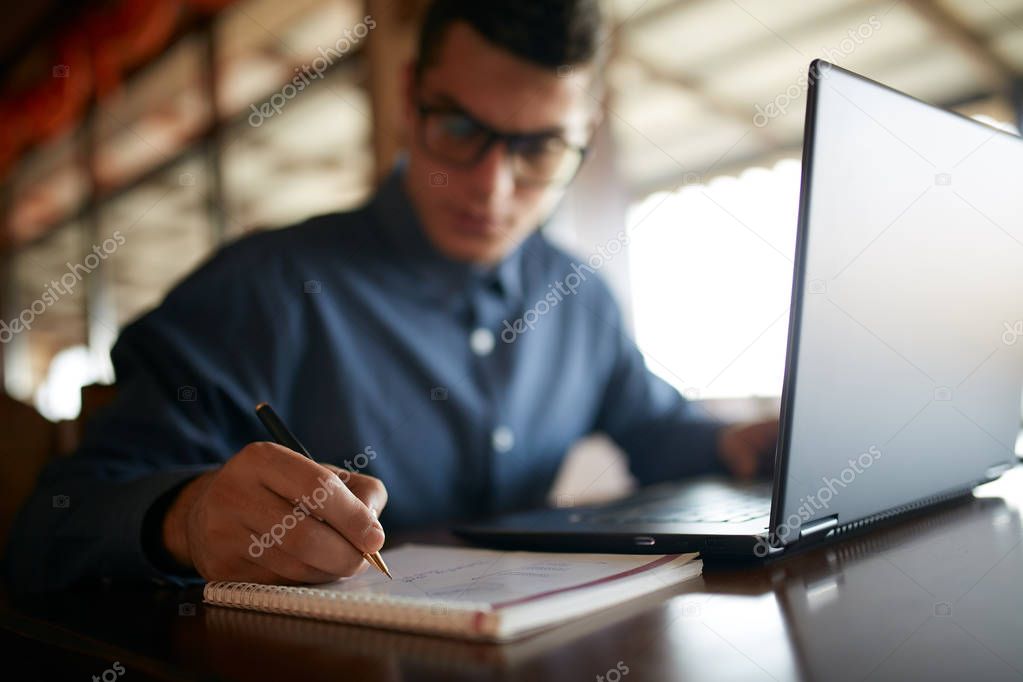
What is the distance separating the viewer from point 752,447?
1.24 metres

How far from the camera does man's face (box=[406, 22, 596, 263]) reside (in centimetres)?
126

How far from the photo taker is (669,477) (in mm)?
1464

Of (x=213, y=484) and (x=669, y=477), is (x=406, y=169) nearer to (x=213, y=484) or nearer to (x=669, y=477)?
(x=669, y=477)

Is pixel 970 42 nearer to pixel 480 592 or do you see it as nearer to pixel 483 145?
pixel 483 145

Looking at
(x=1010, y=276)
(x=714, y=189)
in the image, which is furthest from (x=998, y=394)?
(x=714, y=189)

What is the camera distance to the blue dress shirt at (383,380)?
0.92 meters

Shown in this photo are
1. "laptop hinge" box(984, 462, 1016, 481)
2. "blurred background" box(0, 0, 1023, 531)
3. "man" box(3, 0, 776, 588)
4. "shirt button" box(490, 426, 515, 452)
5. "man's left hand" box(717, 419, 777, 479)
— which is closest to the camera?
"laptop hinge" box(984, 462, 1016, 481)

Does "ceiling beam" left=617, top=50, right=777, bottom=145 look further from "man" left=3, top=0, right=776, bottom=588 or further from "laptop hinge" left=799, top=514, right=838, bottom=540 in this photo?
"laptop hinge" left=799, top=514, right=838, bottom=540

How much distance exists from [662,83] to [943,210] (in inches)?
61.1

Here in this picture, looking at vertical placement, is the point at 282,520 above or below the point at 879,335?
below

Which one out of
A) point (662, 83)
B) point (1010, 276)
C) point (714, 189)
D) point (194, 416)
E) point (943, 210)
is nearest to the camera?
point (943, 210)

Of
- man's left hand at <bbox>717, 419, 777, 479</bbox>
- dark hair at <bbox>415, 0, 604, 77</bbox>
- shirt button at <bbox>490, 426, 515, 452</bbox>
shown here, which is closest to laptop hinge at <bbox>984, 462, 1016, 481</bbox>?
man's left hand at <bbox>717, 419, 777, 479</bbox>

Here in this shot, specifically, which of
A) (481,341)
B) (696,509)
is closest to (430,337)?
(481,341)

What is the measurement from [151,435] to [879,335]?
777 mm
